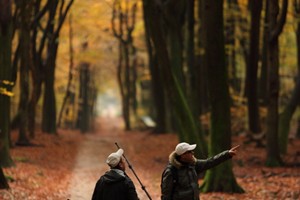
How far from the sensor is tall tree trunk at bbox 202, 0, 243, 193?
13.6m

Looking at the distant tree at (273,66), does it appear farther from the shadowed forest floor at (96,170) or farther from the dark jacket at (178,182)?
the dark jacket at (178,182)

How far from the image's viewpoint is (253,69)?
21.0 metres

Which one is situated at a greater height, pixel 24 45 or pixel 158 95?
pixel 24 45

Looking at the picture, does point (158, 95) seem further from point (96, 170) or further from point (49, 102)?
point (96, 170)

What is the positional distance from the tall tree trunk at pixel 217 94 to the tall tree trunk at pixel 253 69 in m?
6.08

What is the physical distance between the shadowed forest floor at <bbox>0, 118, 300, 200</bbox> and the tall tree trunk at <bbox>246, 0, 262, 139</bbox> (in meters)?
1.13

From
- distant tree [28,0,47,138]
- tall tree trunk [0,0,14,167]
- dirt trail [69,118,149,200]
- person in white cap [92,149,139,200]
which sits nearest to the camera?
person in white cap [92,149,139,200]

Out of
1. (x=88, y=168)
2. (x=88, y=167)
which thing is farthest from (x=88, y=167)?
(x=88, y=168)

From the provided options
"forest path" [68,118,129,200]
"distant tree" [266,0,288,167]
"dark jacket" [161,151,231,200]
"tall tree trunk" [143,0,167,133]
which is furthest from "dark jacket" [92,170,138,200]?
"tall tree trunk" [143,0,167,133]

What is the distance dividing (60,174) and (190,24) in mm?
7362

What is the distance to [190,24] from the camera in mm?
18922

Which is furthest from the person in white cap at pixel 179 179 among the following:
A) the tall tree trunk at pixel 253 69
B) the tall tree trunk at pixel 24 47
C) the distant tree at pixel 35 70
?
the distant tree at pixel 35 70

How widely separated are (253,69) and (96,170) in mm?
7695

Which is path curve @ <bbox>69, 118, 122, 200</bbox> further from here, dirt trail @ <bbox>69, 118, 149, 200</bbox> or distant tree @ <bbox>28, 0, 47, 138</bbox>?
distant tree @ <bbox>28, 0, 47, 138</bbox>
